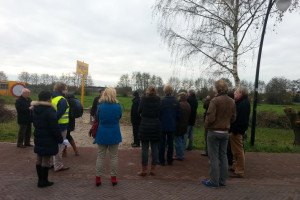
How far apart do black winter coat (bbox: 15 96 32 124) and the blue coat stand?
3.62 meters

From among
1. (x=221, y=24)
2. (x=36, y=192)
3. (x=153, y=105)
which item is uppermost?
(x=221, y=24)

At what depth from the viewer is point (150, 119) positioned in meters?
5.00

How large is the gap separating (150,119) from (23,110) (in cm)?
417

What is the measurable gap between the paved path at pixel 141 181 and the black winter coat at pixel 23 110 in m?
0.93

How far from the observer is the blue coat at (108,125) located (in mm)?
4352

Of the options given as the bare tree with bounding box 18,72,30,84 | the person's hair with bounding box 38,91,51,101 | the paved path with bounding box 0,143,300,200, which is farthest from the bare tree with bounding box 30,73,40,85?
the person's hair with bounding box 38,91,51,101

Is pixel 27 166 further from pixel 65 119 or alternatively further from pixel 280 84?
pixel 280 84

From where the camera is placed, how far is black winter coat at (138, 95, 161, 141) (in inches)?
194

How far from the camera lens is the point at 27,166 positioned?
5.36 metres

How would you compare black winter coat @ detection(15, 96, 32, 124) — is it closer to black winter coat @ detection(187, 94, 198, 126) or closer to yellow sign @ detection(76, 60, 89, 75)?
black winter coat @ detection(187, 94, 198, 126)

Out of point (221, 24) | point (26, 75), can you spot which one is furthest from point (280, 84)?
point (26, 75)

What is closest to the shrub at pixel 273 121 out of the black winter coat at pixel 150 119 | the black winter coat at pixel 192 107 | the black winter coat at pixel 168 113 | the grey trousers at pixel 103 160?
the black winter coat at pixel 192 107

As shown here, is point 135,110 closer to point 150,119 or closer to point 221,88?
point 150,119

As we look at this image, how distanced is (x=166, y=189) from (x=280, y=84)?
53.4 m
